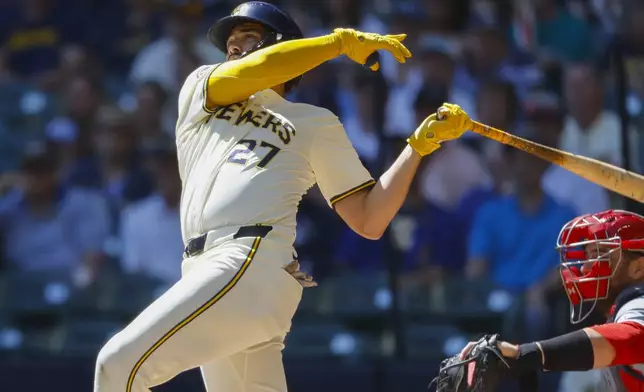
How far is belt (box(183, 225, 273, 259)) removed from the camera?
127 inches

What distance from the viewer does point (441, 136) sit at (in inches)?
133

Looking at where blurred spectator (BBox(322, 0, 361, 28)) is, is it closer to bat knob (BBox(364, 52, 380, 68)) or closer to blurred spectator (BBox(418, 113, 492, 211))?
blurred spectator (BBox(418, 113, 492, 211))

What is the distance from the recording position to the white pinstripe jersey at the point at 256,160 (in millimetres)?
3277

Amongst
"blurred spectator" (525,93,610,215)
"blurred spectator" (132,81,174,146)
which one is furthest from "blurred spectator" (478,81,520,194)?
"blurred spectator" (132,81,174,146)

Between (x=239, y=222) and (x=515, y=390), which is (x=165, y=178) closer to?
(x=515, y=390)

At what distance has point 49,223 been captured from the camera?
6859mm

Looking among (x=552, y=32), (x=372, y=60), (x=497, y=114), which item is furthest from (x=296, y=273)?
(x=552, y=32)

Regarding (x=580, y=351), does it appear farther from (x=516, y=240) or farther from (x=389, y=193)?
(x=516, y=240)

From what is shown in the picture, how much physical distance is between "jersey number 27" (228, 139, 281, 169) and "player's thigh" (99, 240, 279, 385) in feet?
0.96

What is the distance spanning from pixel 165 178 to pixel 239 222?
3.54 m

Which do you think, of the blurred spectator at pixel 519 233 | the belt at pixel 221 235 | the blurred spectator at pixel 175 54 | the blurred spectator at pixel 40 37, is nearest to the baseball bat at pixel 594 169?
the belt at pixel 221 235

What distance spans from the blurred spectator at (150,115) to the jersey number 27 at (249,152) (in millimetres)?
3826

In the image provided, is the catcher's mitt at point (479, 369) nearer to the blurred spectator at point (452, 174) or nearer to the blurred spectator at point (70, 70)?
the blurred spectator at point (452, 174)

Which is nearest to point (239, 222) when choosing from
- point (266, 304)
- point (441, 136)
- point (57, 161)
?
point (266, 304)
